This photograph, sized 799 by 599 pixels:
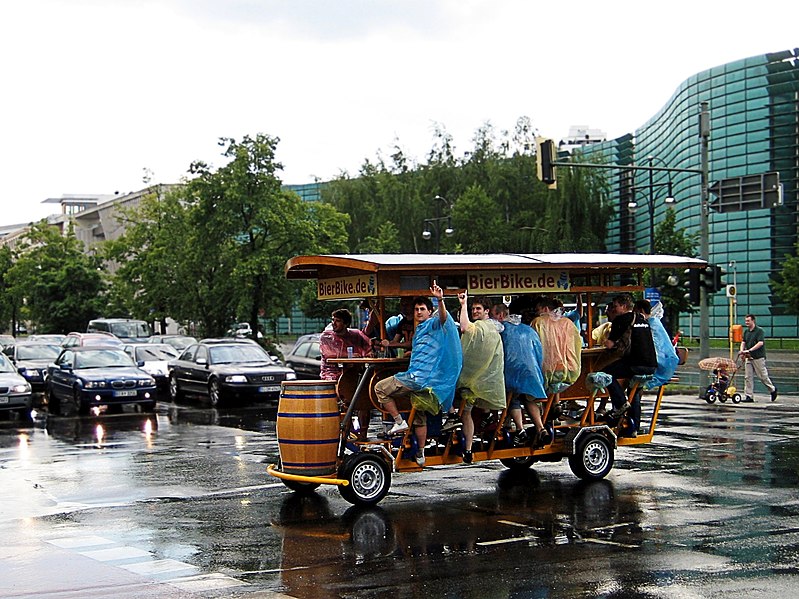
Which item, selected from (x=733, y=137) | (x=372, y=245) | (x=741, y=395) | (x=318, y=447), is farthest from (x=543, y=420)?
(x=733, y=137)

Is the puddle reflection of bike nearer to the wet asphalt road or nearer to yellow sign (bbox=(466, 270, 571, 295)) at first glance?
the wet asphalt road

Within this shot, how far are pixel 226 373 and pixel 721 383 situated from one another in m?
11.3

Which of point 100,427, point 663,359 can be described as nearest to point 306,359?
point 100,427

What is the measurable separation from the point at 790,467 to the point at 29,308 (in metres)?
66.8

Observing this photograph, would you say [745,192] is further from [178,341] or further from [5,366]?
[178,341]

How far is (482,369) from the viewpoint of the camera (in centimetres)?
1125

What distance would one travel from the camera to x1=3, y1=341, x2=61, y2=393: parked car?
29.7 metres

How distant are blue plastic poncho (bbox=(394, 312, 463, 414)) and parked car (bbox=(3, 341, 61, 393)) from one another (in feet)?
67.2

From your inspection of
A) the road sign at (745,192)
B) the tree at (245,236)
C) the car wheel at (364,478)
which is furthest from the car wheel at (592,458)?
the tree at (245,236)

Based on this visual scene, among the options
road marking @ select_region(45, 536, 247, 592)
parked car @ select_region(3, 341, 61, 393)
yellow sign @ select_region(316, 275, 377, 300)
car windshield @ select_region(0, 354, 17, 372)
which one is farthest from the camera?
parked car @ select_region(3, 341, 61, 393)

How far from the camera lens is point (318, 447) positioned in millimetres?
10891

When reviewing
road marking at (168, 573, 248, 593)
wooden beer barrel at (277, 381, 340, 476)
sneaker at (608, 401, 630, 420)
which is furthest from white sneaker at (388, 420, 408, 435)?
road marking at (168, 573, 248, 593)

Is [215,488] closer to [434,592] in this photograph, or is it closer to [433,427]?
[433,427]

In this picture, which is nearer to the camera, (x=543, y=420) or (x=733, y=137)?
(x=543, y=420)
